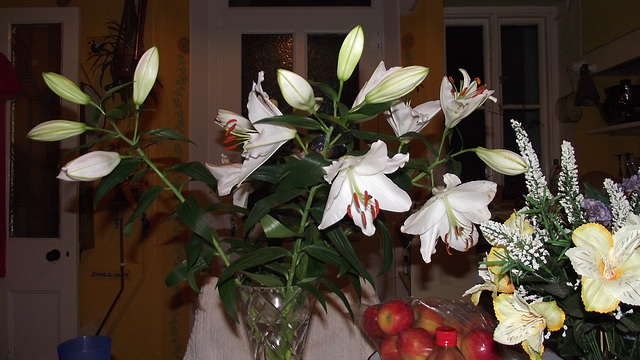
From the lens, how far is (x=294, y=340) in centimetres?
79

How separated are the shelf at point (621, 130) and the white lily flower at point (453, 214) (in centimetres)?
242

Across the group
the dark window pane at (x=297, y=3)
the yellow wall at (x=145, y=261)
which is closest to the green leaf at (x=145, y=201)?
the yellow wall at (x=145, y=261)


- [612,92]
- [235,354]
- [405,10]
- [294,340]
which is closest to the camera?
[294,340]

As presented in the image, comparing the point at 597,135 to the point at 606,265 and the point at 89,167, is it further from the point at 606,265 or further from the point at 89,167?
the point at 89,167

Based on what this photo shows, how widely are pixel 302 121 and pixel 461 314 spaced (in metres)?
0.52

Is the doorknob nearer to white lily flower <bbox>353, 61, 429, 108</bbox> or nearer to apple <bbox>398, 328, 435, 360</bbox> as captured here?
apple <bbox>398, 328, 435, 360</bbox>

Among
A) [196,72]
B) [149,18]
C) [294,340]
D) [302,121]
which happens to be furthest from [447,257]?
[149,18]

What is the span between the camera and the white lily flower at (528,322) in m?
0.51

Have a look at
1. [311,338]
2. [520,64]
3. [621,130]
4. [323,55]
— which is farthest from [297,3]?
[311,338]

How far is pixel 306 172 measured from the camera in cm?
66

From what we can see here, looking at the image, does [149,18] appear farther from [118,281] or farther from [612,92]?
[612,92]

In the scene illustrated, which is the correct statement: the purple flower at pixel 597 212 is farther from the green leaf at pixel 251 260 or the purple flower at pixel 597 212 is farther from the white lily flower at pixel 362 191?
the green leaf at pixel 251 260

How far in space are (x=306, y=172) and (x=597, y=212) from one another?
0.35 metres

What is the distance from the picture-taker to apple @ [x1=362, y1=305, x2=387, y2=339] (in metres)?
0.91
